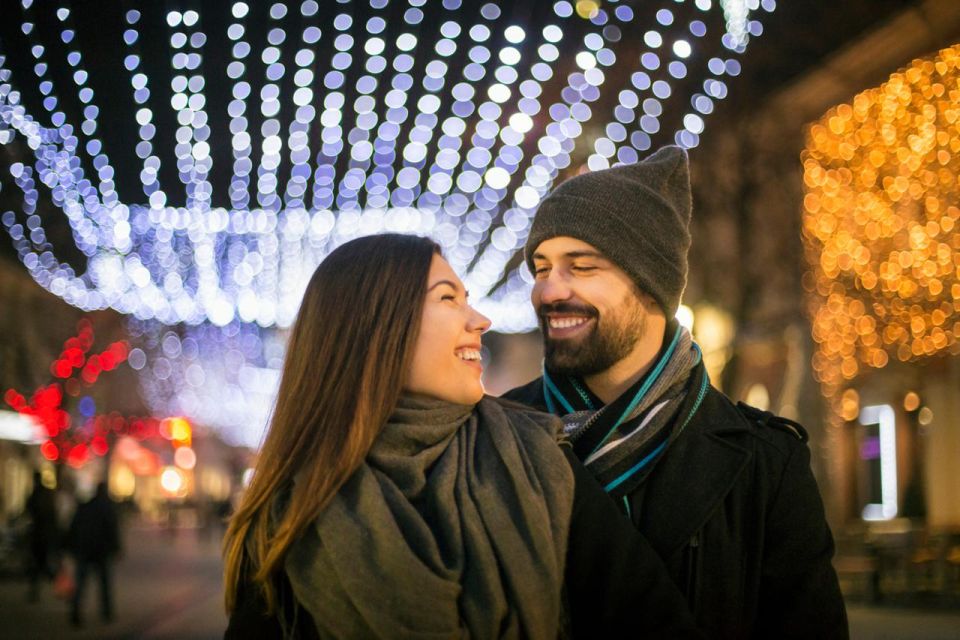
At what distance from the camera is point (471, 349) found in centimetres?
280

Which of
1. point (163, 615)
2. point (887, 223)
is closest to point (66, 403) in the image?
point (163, 615)

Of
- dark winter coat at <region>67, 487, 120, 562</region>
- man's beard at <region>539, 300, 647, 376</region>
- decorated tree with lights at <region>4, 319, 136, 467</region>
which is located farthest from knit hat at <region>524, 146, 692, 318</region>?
decorated tree with lights at <region>4, 319, 136, 467</region>

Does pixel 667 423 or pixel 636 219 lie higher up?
pixel 636 219

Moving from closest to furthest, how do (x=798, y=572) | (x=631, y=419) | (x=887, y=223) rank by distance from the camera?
(x=798, y=572), (x=631, y=419), (x=887, y=223)

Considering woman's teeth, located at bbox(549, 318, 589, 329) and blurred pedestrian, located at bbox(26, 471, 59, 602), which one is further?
blurred pedestrian, located at bbox(26, 471, 59, 602)

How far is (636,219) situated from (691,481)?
90 cm

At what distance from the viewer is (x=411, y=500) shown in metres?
2.56

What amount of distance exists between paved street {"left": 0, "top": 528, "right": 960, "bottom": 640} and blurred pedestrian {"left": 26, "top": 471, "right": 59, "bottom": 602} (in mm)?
432

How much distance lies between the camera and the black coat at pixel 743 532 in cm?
289

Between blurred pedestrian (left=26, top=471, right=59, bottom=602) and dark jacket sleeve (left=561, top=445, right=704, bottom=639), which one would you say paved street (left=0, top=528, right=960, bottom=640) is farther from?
dark jacket sleeve (left=561, top=445, right=704, bottom=639)

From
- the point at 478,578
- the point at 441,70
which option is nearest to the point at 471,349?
the point at 478,578

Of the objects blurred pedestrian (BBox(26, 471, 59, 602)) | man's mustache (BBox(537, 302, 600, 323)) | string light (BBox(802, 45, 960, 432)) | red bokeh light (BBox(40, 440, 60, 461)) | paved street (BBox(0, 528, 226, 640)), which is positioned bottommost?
paved street (BBox(0, 528, 226, 640))

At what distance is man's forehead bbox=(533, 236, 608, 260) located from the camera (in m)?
3.43

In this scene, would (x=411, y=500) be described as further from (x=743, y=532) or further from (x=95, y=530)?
(x=95, y=530)
